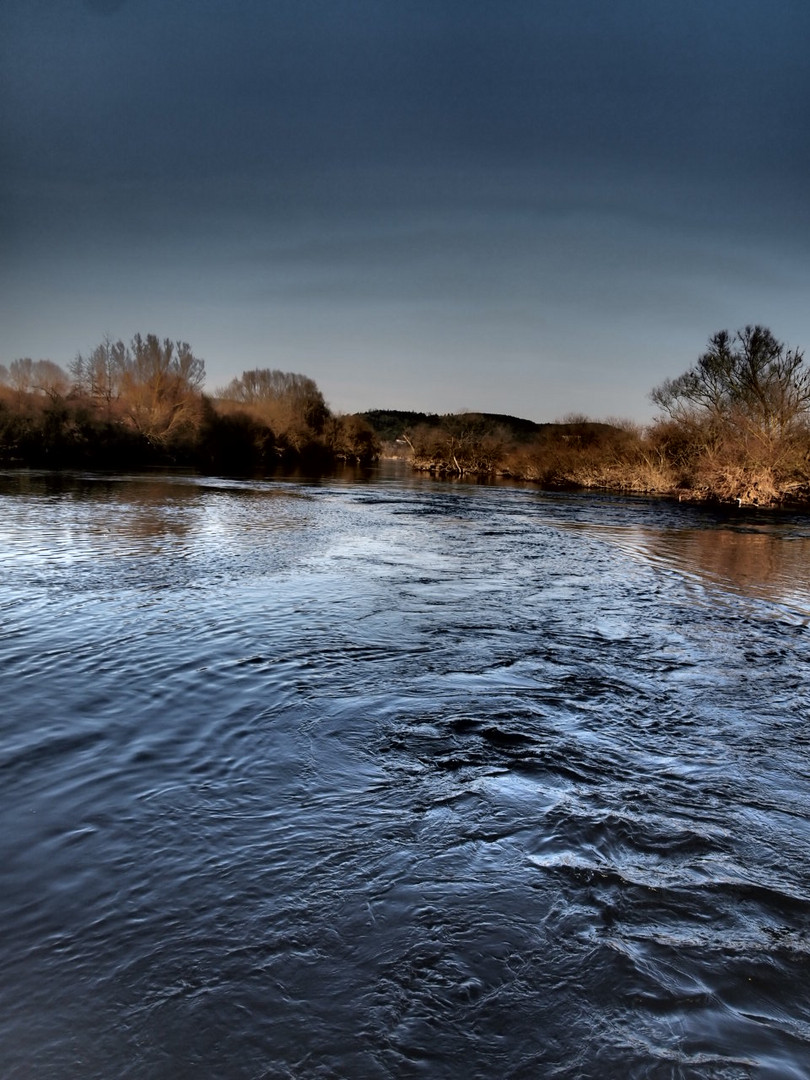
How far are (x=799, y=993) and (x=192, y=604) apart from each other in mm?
7497

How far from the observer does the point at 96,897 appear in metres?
3.10

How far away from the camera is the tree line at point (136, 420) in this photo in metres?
52.3

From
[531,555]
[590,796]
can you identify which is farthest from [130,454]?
[590,796]

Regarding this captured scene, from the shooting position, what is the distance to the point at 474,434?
76.5m

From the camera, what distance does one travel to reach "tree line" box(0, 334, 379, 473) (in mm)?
52344

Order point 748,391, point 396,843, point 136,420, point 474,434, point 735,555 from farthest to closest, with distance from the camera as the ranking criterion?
point 474,434, point 136,420, point 748,391, point 735,555, point 396,843

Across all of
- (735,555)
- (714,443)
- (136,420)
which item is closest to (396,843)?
(735,555)

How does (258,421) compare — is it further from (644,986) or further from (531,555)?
(644,986)

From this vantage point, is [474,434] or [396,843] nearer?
[396,843]

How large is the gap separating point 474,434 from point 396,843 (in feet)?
244

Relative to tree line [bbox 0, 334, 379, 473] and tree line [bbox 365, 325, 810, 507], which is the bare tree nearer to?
tree line [bbox 365, 325, 810, 507]

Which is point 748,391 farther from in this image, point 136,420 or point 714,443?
point 136,420

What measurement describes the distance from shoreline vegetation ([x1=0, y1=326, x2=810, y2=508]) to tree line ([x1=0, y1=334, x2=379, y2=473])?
0.12 meters

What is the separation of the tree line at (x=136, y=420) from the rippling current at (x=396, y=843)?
148ft
